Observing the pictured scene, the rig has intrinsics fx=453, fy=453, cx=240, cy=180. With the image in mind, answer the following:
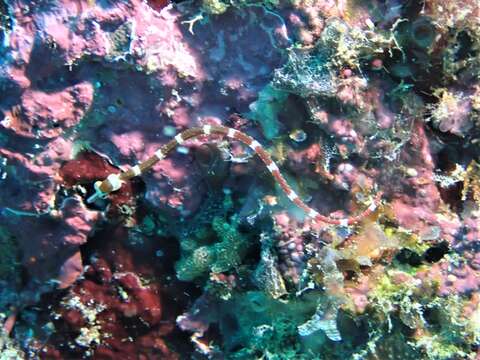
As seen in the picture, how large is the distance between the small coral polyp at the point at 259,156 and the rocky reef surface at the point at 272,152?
0.06 m

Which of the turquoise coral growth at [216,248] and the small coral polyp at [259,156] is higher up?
the small coral polyp at [259,156]

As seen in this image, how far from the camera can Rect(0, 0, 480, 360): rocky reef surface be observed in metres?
3.73

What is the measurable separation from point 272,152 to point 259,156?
13cm

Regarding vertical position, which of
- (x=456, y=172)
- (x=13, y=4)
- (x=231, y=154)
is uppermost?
(x=13, y=4)

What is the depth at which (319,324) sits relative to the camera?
409cm

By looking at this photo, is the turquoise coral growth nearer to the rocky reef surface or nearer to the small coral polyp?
the rocky reef surface

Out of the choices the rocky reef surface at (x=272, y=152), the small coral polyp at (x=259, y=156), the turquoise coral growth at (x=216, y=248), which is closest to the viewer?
the rocky reef surface at (x=272, y=152)

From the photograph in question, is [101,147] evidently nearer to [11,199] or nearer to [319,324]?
[11,199]

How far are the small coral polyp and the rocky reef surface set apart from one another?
65mm

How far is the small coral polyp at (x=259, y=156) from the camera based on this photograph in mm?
4023

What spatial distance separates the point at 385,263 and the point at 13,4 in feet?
12.8

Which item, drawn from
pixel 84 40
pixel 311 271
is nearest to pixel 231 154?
pixel 311 271

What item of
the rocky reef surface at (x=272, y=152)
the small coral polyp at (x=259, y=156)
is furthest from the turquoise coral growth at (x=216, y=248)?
the small coral polyp at (x=259, y=156)

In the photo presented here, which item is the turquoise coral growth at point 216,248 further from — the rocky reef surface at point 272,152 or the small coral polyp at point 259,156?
the small coral polyp at point 259,156
